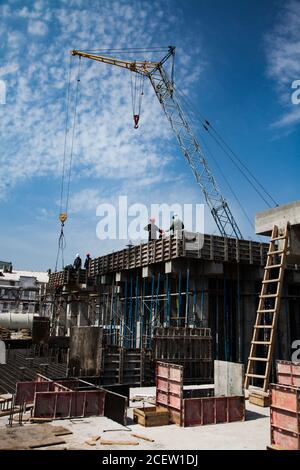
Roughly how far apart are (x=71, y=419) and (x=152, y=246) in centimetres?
1658

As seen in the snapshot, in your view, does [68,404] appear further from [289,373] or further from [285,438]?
[289,373]

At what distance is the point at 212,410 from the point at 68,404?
403cm

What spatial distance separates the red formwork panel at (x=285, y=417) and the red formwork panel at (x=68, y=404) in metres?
5.26

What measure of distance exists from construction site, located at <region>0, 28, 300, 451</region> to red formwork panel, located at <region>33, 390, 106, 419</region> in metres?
0.03

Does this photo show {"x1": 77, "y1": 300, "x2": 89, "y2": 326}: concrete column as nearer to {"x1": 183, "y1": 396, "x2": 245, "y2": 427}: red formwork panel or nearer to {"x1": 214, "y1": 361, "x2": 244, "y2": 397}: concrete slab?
{"x1": 214, "y1": 361, "x2": 244, "y2": 397}: concrete slab

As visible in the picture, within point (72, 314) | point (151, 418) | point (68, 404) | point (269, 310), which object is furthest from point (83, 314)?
point (151, 418)

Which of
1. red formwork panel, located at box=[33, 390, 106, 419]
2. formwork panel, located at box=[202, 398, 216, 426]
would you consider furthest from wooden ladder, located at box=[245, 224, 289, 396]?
red formwork panel, located at box=[33, 390, 106, 419]

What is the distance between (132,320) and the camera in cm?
3225

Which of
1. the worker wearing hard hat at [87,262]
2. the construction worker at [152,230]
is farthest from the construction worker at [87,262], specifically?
the construction worker at [152,230]

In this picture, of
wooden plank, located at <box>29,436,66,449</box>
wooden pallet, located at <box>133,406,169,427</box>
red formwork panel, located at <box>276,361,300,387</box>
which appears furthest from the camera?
red formwork panel, located at <box>276,361,300,387</box>

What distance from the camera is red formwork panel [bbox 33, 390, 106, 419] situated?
1049 cm

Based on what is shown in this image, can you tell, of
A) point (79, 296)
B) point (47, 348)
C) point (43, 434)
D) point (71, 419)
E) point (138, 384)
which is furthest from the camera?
point (79, 296)
